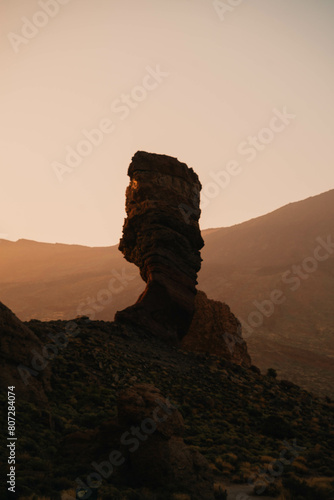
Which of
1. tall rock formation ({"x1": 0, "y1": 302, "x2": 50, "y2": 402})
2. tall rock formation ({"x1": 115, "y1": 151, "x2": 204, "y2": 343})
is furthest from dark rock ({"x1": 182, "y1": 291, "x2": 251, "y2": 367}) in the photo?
tall rock formation ({"x1": 0, "y1": 302, "x2": 50, "y2": 402})

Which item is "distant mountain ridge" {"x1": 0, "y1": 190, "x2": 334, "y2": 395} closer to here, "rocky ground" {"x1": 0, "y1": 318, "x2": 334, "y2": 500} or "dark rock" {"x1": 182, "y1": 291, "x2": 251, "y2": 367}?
"dark rock" {"x1": 182, "y1": 291, "x2": 251, "y2": 367}

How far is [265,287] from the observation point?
4173 inches

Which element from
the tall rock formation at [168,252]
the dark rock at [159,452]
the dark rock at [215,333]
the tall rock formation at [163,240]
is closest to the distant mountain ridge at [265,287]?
the dark rock at [215,333]

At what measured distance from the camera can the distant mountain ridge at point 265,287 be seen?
247 feet

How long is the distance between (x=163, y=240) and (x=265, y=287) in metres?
84.3

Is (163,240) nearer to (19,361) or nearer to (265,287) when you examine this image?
(19,361)

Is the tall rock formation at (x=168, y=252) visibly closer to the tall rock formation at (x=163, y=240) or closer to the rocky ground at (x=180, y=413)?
the tall rock formation at (x=163, y=240)

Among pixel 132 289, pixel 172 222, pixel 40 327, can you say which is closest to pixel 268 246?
pixel 132 289

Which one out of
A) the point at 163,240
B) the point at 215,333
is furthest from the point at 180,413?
the point at 215,333

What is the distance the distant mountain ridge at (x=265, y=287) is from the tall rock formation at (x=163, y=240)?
3782cm

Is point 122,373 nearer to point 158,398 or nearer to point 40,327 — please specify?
point 40,327

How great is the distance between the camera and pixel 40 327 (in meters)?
20.7

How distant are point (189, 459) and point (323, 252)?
440ft

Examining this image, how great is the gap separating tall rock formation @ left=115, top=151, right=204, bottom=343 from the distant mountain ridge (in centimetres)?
3782
